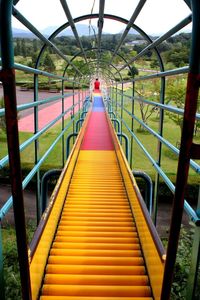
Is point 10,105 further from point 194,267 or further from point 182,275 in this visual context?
point 182,275

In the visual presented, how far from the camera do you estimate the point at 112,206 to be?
130 inches

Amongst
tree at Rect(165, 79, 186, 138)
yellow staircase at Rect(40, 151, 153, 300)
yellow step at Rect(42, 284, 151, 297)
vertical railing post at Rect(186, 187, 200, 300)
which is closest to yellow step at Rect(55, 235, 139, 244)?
yellow staircase at Rect(40, 151, 153, 300)

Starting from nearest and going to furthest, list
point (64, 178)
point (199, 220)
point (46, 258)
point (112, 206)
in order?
point (199, 220)
point (46, 258)
point (112, 206)
point (64, 178)

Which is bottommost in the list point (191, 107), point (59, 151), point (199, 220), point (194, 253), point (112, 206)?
point (59, 151)

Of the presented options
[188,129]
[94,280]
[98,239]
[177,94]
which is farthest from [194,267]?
[177,94]

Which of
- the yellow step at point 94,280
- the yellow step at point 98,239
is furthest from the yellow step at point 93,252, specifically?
the yellow step at point 94,280

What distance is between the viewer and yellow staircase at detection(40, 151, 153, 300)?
1863 mm

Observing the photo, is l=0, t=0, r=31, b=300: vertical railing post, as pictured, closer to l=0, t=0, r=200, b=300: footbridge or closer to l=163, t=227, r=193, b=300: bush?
l=0, t=0, r=200, b=300: footbridge

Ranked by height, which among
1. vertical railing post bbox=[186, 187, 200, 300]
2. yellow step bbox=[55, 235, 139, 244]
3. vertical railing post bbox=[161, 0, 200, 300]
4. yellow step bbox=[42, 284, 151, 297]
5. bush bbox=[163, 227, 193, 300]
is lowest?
bush bbox=[163, 227, 193, 300]

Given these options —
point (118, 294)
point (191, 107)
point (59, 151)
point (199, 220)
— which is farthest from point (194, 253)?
point (59, 151)

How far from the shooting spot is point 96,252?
7.55 ft

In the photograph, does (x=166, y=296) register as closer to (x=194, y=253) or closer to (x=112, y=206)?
(x=194, y=253)

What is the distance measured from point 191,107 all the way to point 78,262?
1628 millimetres

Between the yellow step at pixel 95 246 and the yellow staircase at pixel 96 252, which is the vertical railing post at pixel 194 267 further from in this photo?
the yellow step at pixel 95 246
